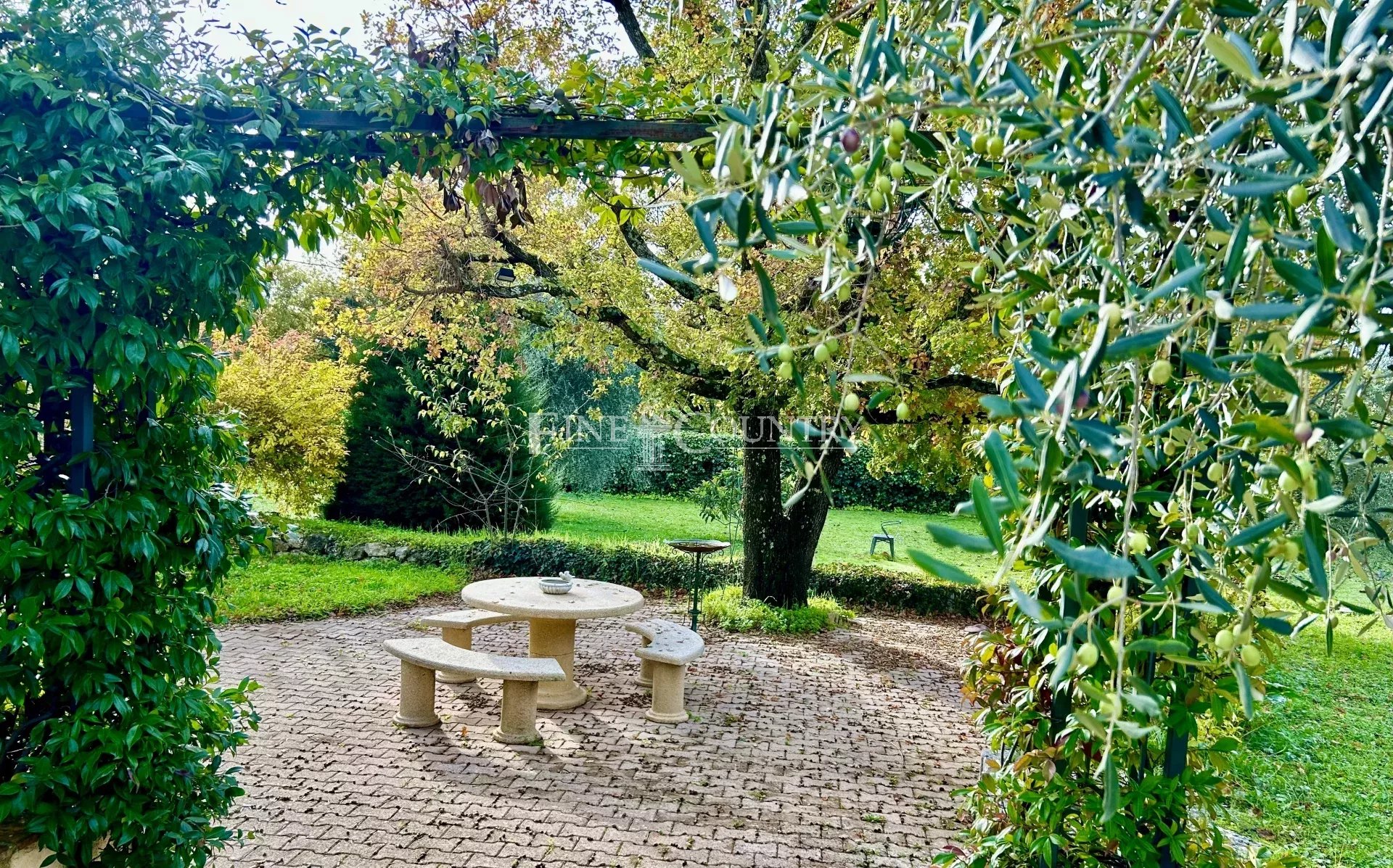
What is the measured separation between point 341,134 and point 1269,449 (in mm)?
2643

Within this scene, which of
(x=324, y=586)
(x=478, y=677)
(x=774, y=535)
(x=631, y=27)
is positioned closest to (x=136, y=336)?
(x=478, y=677)

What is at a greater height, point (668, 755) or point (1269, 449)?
point (1269, 449)

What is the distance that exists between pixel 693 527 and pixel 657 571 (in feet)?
15.0

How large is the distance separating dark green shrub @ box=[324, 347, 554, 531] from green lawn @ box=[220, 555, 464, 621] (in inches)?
66.8

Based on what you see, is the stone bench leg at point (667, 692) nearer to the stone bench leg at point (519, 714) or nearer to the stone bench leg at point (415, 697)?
the stone bench leg at point (519, 714)

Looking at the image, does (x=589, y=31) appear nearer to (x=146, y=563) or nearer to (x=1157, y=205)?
(x=146, y=563)

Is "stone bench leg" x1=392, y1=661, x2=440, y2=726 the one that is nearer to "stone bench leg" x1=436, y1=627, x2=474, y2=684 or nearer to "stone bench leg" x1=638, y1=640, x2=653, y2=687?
"stone bench leg" x1=436, y1=627, x2=474, y2=684

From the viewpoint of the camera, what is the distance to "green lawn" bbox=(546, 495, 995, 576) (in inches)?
466

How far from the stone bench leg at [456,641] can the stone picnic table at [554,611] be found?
38 cm

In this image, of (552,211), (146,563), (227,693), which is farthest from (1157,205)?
(552,211)

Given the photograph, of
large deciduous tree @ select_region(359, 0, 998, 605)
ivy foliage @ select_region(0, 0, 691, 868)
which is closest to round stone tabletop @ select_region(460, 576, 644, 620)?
large deciduous tree @ select_region(359, 0, 998, 605)

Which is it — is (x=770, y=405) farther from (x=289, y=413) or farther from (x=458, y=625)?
(x=289, y=413)

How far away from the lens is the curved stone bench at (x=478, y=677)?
458 cm

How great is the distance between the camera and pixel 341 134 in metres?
2.69
